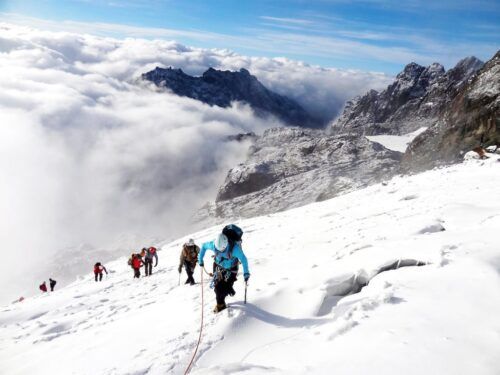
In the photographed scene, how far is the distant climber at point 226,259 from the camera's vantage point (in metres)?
9.18

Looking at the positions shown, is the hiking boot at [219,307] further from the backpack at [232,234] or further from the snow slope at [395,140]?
the snow slope at [395,140]

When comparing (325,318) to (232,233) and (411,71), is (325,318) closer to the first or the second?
(232,233)

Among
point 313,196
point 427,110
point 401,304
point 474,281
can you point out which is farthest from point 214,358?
point 427,110

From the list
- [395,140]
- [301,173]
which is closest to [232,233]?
[301,173]

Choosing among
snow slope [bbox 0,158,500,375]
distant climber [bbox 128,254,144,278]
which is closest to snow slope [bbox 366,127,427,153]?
distant climber [bbox 128,254,144,278]

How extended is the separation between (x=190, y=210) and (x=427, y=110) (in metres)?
95.3

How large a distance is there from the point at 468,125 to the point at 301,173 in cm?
4600

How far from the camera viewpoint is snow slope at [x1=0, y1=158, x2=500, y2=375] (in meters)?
5.97

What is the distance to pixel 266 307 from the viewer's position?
9555 millimetres

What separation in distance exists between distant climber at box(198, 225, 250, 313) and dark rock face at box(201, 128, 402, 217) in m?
48.5

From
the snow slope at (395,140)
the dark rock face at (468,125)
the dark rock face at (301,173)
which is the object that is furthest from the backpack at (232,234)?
the snow slope at (395,140)

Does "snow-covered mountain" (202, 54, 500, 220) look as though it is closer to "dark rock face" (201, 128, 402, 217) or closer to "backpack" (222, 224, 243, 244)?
"dark rock face" (201, 128, 402, 217)

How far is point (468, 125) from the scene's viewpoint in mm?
42125

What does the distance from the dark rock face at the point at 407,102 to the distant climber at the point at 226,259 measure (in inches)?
4669
